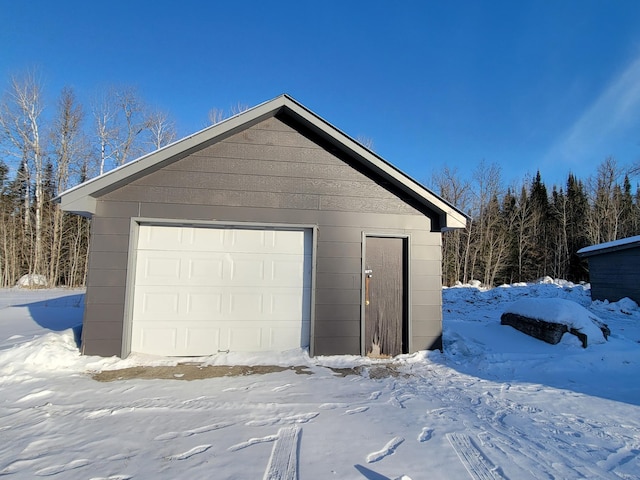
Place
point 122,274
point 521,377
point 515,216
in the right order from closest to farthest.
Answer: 1. point 521,377
2. point 122,274
3. point 515,216

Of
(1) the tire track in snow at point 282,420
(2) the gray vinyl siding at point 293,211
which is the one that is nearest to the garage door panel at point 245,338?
(2) the gray vinyl siding at point 293,211

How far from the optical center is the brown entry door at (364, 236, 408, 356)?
5777mm

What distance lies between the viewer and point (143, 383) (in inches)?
167

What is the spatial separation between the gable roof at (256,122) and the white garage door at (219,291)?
915mm

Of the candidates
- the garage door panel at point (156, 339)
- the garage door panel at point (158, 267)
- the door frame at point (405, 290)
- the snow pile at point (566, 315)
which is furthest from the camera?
the snow pile at point (566, 315)

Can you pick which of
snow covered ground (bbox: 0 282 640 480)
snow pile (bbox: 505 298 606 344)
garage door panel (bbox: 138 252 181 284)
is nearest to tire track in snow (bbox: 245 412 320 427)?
snow covered ground (bbox: 0 282 640 480)

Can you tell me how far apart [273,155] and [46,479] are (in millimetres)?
4923

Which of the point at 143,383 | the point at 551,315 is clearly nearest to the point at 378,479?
the point at 143,383

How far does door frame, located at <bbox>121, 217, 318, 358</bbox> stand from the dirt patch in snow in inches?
23.0

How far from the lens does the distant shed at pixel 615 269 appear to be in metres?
12.2

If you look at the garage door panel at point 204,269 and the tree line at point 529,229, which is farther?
the tree line at point 529,229

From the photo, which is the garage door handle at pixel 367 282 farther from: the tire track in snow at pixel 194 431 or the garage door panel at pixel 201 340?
the tire track in snow at pixel 194 431

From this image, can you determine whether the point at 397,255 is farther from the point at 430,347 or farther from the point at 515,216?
the point at 515,216

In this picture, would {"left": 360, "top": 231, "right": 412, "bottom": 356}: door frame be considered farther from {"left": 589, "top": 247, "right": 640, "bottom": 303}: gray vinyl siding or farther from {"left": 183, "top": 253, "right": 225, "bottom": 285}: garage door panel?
{"left": 589, "top": 247, "right": 640, "bottom": 303}: gray vinyl siding
